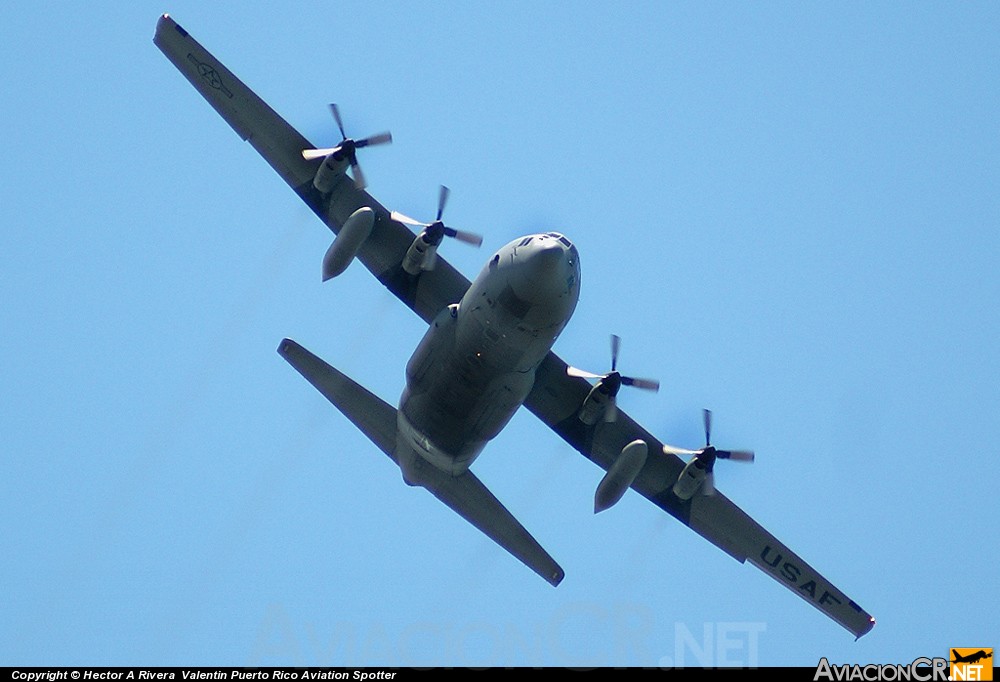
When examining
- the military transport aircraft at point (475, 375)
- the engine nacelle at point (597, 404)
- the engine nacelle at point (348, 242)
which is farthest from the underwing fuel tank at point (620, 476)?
the engine nacelle at point (348, 242)

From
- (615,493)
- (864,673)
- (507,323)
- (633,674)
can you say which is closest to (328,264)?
(507,323)

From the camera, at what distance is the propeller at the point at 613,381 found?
28219 mm

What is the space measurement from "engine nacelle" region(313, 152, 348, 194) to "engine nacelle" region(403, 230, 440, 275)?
211cm

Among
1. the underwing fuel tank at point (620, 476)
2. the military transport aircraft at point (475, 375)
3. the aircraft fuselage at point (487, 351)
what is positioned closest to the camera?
the aircraft fuselage at point (487, 351)

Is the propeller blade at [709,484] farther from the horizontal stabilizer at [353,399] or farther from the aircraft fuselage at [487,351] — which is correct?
the horizontal stabilizer at [353,399]

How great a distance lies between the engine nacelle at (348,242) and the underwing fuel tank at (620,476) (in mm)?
6871

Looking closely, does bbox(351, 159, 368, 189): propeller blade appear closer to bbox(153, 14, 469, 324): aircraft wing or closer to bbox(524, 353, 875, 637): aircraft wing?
bbox(153, 14, 469, 324): aircraft wing

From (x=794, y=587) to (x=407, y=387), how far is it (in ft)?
34.7

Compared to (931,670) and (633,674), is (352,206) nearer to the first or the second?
(633,674)

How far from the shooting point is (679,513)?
31.3m

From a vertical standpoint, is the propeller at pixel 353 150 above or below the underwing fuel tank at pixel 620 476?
above

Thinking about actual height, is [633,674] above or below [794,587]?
below

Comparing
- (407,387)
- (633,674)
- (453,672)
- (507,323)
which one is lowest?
(453,672)

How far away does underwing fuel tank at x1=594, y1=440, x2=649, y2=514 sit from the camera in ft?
91.7
